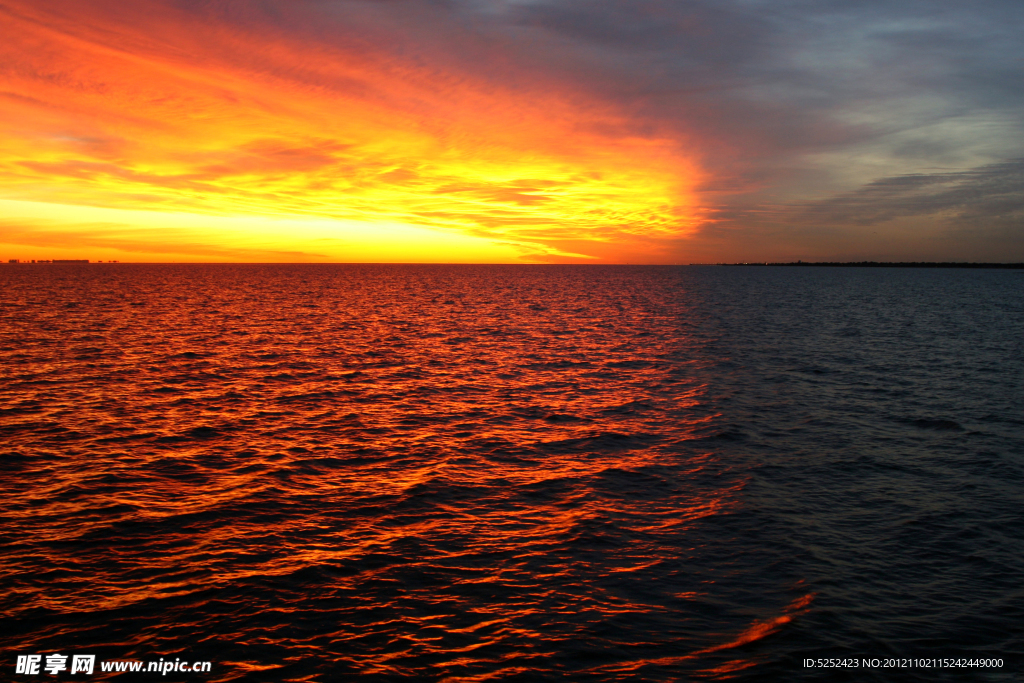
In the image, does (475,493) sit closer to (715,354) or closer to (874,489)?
(874,489)

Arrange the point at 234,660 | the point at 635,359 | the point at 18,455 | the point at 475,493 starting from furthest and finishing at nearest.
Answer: the point at 635,359 < the point at 18,455 < the point at 475,493 < the point at 234,660

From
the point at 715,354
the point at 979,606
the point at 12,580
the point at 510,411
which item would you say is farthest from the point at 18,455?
the point at 715,354

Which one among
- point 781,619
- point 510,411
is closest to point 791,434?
point 510,411

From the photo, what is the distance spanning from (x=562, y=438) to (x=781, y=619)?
1210cm

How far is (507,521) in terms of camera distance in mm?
15102

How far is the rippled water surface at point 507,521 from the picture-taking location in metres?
10.2

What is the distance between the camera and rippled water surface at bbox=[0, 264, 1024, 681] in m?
10.2

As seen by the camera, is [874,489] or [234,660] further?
[874,489]

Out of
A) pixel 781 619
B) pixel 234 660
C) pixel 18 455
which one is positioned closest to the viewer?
pixel 234 660

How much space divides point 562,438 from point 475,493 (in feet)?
21.3

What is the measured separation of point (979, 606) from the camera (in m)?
11.4

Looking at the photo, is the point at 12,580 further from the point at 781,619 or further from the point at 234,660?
the point at 781,619

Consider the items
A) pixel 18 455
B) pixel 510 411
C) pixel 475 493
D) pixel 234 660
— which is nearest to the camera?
pixel 234 660

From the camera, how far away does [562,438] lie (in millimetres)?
22594
